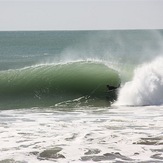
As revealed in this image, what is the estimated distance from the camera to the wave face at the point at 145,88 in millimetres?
19237

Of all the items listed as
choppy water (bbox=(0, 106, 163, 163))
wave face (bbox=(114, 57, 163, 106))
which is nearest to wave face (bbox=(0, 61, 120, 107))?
wave face (bbox=(114, 57, 163, 106))

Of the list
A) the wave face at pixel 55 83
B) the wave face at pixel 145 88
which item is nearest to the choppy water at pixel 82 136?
the wave face at pixel 145 88

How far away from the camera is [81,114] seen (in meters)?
16.4

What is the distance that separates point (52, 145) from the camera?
37.6 ft

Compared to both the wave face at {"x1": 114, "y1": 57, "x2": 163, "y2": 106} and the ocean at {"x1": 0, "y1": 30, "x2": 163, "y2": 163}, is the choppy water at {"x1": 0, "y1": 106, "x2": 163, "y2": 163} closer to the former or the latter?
the ocean at {"x1": 0, "y1": 30, "x2": 163, "y2": 163}

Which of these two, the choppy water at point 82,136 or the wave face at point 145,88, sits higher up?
the wave face at point 145,88

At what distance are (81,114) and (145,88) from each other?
5.10 m

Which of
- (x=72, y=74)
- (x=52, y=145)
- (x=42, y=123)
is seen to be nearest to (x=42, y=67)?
(x=72, y=74)

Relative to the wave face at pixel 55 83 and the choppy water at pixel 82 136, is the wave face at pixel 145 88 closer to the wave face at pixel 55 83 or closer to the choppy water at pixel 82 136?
the wave face at pixel 55 83

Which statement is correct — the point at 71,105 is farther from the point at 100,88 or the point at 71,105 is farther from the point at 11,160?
the point at 11,160

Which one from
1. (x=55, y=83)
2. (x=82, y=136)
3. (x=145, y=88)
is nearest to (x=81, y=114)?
(x=82, y=136)

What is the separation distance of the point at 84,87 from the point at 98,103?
425cm

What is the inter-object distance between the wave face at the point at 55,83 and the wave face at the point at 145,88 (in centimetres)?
146

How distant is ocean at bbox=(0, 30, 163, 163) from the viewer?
35.3 ft
